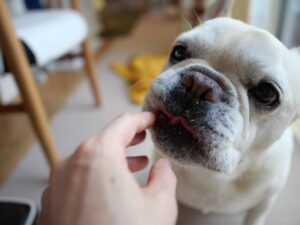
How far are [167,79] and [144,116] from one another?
0.10 meters

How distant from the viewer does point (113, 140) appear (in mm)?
378

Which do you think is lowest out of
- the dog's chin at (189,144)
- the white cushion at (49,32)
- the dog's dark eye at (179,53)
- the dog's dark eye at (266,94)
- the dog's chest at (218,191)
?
the dog's chest at (218,191)

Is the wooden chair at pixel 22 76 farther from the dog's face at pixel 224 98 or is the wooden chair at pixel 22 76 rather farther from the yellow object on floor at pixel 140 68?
the yellow object on floor at pixel 140 68

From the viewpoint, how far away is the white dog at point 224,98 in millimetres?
501

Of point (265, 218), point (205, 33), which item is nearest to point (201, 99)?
point (205, 33)

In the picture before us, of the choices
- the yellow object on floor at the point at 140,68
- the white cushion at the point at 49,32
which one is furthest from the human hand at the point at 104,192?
the yellow object on floor at the point at 140,68

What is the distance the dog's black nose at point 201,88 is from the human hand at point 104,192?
143 millimetres

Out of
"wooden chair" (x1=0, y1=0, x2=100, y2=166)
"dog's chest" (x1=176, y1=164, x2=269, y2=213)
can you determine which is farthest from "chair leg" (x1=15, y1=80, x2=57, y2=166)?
"dog's chest" (x1=176, y1=164, x2=269, y2=213)

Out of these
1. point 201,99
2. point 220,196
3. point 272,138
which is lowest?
point 220,196

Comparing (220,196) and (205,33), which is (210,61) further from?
(220,196)

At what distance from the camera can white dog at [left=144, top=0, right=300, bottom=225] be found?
0.50 meters

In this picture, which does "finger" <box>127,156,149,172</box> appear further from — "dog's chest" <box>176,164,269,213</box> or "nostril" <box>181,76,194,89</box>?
"dog's chest" <box>176,164,269,213</box>

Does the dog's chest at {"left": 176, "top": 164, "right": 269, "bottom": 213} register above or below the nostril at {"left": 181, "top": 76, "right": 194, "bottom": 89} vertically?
below

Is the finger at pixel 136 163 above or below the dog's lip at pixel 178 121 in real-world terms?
below
